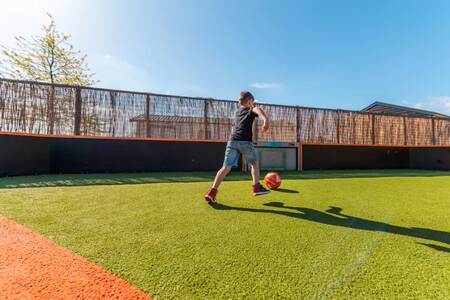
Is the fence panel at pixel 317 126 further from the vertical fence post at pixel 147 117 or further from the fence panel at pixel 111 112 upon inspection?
the fence panel at pixel 111 112

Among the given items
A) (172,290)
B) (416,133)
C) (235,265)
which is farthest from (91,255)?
(416,133)

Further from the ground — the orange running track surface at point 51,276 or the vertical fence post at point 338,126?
the vertical fence post at point 338,126

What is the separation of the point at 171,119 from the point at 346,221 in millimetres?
5966

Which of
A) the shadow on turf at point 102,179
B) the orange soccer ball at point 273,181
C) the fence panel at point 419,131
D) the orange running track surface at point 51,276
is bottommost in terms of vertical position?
the orange running track surface at point 51,276

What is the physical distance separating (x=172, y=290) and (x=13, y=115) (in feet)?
22.0

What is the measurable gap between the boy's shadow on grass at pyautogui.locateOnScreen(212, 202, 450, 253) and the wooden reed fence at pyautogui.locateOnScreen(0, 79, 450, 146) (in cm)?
500

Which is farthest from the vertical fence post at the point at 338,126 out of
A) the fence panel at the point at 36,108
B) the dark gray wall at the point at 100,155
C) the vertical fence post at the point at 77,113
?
the fence panel at the point at 36,108

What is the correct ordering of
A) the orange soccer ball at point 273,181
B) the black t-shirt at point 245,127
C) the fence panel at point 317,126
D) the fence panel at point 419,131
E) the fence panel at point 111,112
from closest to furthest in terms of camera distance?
the black t-shirt at point 245,127 → the orange soccer ball at point 273,181 → the fence panel at point 111,112 → the fence panel at point 317,126 → the fence panel at point 419,131

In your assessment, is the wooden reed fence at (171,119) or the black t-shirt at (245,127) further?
the wooden reed fence at (171,119)

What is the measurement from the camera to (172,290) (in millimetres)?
1052

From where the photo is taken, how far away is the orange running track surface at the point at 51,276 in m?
1.04

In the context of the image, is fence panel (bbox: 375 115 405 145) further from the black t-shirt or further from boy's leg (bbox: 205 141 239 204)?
boy's leg (bbox: 205 141 239 204)

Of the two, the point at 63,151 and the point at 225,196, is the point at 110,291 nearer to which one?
the point at 225,196

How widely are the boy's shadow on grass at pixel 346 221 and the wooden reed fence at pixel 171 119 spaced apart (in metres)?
5.00
